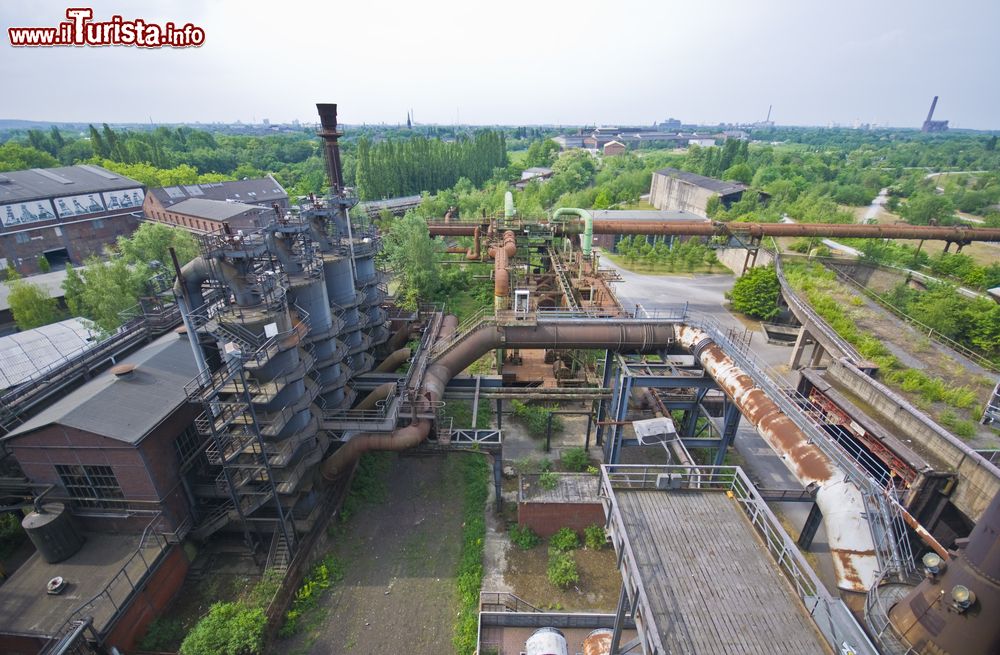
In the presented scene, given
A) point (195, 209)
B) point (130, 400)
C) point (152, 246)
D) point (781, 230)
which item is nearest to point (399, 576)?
point (130, 400)

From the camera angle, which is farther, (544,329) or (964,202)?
(964,202)

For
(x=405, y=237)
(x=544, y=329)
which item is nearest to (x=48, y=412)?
(x=544, y=329)

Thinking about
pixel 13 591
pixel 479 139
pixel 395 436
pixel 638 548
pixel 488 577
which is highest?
pixel 479 139

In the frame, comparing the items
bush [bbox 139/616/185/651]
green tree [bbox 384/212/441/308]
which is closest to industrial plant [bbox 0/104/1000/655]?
bush [bbox 139/616/185/651]

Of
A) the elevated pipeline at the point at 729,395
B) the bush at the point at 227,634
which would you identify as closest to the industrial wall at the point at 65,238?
the bush at the point at 227,634

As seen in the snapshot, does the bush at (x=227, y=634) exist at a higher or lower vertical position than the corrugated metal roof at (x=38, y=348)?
lower

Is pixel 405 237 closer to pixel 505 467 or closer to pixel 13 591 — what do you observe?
pixel 505 467

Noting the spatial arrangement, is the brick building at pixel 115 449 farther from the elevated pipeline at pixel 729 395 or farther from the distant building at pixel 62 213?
the distant building at pixel 62 213
